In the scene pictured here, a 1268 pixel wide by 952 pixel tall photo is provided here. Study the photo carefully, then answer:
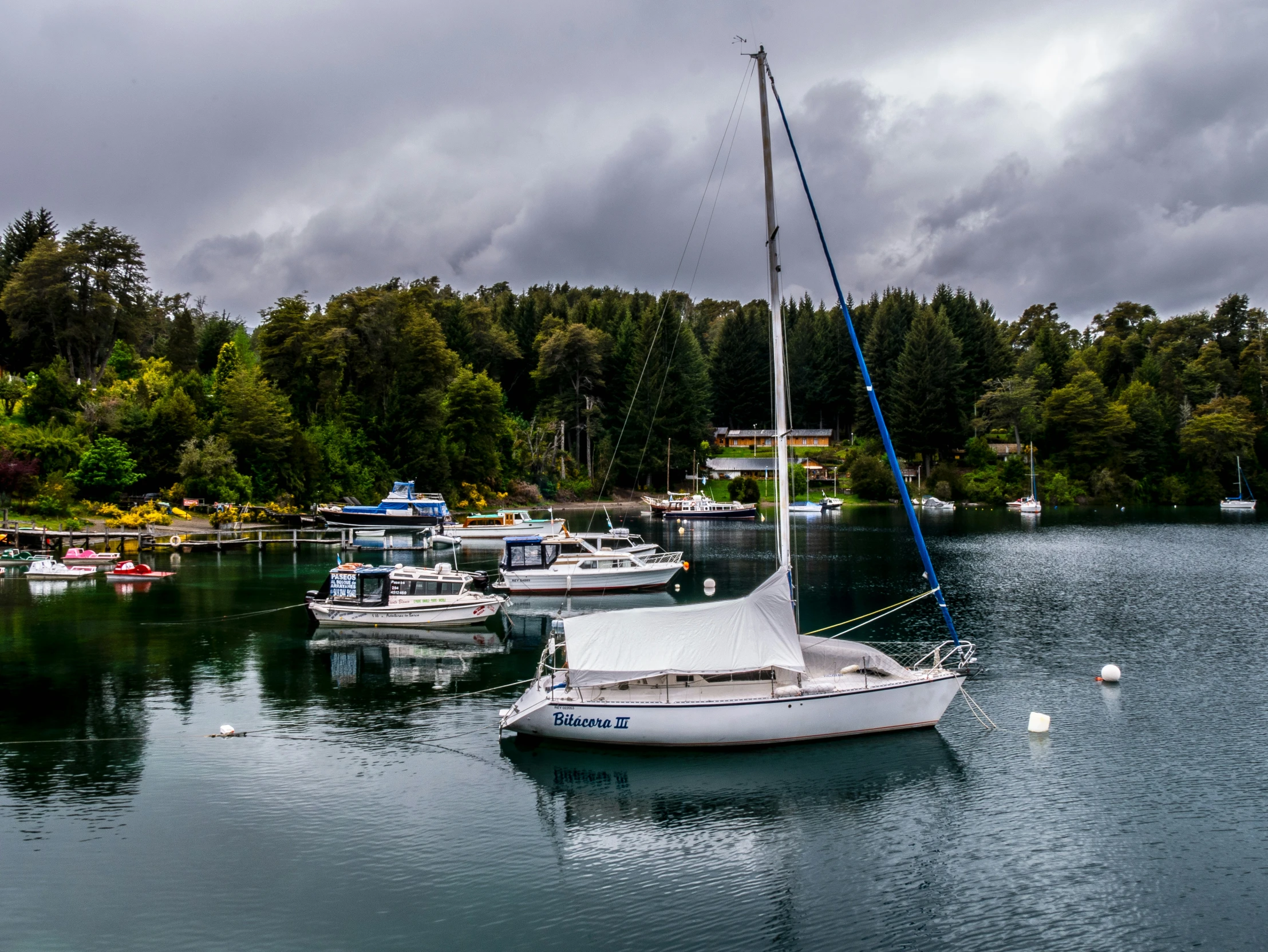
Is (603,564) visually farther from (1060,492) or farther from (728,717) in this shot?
(1060,492)

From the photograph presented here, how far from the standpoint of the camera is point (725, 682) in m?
24.8

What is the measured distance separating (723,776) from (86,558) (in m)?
53.8

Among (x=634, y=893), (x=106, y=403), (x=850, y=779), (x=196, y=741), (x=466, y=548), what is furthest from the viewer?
(x=106, y=403)

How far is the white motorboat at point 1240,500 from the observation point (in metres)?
A: 120

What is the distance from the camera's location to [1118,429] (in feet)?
439

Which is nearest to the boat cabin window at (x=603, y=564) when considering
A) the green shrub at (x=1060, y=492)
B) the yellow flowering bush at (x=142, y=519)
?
the yellow flowering bush at (x=142, y=519)

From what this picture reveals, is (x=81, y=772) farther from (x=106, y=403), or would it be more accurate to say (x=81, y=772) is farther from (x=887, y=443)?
(x=106, y=403)

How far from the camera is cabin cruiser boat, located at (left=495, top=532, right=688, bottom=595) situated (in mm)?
50625

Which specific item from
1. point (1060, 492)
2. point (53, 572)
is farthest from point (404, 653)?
point (1060, 492)

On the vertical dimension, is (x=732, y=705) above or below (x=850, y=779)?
above

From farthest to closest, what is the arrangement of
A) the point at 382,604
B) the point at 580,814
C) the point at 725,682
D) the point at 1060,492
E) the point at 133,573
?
the point at 1060,492, the point at 133,573, the point at 382,604, the point at 725,682, the point at 580,814

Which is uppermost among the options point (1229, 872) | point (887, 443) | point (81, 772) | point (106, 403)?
point (106, 403)

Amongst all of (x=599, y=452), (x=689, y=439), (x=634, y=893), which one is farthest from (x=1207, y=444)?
(x=634, y=893)

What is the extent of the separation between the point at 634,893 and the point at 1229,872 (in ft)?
39.6
